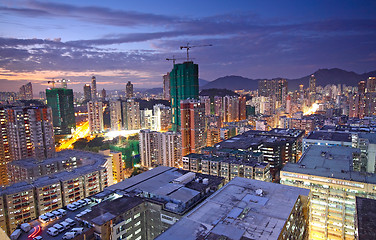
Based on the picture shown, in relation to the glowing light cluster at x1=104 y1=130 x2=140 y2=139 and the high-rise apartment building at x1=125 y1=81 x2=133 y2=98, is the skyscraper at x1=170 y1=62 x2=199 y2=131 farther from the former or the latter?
the high-rise apartment building at x1=125 y1=81 x2=133 y2=98

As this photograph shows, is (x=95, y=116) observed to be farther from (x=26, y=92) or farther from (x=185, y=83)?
(x=26, y=92)

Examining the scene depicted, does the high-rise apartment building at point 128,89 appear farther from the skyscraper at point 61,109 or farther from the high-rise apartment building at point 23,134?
the high-rise apartment building at point 23,134

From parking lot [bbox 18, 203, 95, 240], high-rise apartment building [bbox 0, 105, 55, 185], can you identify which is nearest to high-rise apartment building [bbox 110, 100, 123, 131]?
high-rise apartment building [bbox 0, 105, 55, 185]

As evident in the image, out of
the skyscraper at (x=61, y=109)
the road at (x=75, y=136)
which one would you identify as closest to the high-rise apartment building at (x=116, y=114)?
the road at (x=75, y=136)

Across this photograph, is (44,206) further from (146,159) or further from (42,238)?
(146,159)

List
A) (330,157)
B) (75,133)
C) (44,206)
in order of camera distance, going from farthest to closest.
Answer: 1. (75,133)
2. (330,157)
3. (44,206)

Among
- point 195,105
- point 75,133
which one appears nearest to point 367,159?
point 195,105

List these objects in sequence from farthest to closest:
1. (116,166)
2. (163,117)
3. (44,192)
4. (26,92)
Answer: (26,92) → (163,117) → (116,166) → (44,192)

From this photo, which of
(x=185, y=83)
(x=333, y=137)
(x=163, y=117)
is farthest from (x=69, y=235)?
(x=163, y=117)
